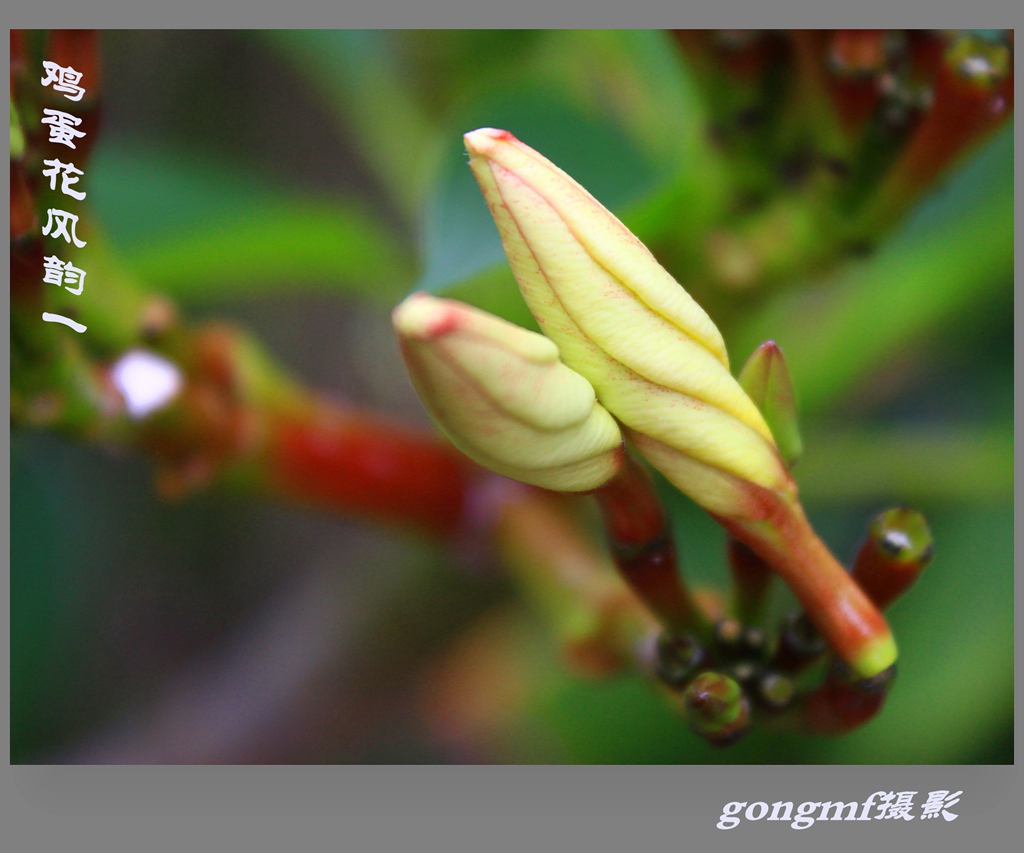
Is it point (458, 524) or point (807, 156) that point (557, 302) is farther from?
point (458, 524)

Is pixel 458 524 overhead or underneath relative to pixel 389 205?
underneath

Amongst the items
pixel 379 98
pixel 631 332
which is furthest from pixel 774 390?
pixel 379 98

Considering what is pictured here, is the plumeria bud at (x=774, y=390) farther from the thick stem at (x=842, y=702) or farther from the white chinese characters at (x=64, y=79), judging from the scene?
the white chinese characters at (x=64, y=79)

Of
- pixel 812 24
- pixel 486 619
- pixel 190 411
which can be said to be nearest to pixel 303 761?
pixel 486 619

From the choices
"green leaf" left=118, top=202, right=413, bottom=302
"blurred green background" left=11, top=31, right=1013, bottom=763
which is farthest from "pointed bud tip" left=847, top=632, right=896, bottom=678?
"green leaf" left=118, top=202, right=413, bottom=302

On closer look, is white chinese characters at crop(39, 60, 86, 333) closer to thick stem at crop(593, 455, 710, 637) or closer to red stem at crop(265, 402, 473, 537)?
red stem at crop(265, 402, 473, 537)

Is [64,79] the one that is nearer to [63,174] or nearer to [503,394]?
[63,174]
